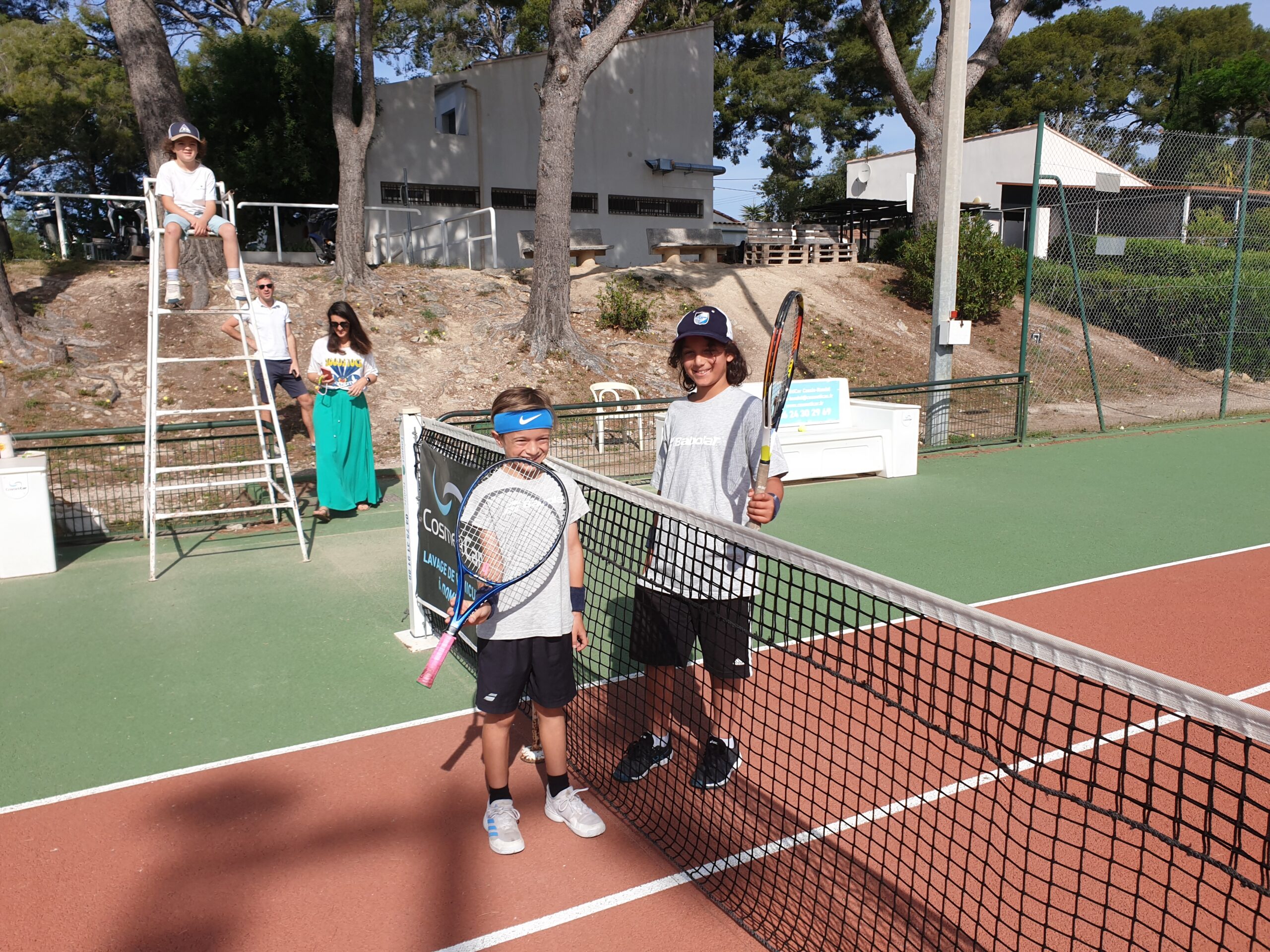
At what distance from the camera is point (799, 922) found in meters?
3.18

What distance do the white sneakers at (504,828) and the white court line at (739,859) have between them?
15.9 inches

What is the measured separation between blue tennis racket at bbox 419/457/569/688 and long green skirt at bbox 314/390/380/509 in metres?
5.53

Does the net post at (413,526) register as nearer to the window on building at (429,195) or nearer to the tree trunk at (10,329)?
the tree trunk at (10,329)

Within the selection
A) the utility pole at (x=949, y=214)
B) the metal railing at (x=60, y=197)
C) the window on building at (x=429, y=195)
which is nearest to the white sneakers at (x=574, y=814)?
the utility pole at (x=949, y=214)

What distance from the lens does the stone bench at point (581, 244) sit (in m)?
23.9

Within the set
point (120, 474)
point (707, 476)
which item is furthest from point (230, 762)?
point (120, 474)

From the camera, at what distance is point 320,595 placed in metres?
6.91

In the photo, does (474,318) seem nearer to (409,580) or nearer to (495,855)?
(409,580)

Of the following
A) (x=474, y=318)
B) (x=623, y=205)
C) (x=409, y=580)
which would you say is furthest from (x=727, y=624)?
(x=623, y=205)

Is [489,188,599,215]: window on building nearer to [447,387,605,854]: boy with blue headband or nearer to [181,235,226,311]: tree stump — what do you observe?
[181,235,226,311]: tree stump

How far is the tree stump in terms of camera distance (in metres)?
14.2

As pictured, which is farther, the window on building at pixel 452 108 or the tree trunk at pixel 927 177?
the window on building at pixel 452 108

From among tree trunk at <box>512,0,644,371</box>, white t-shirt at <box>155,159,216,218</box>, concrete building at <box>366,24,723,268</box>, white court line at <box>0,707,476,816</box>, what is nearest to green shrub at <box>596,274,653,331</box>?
tree trunk at <box>512,0,644,371</box>

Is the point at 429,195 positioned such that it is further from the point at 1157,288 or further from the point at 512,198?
the point at 1157,288
